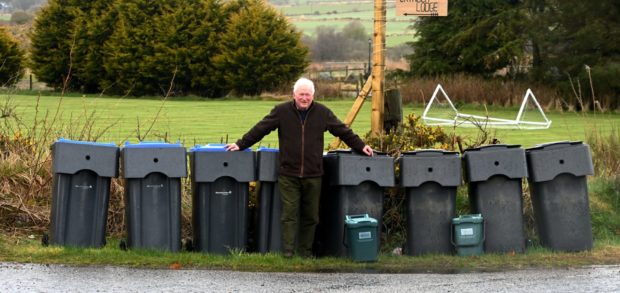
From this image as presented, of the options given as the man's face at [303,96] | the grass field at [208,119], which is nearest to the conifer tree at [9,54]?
the grass field at [208,119]

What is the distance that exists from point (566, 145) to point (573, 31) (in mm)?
32492

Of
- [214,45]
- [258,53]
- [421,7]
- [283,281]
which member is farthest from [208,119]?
[283,281]

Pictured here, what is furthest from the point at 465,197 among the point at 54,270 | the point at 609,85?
the point at 609,85

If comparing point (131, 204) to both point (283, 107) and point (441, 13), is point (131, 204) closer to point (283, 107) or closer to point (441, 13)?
point (283, 107)

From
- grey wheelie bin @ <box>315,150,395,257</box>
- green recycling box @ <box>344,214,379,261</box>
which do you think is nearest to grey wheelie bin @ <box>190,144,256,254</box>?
grey wheelie bin @ <box>315,150,395,257</box>

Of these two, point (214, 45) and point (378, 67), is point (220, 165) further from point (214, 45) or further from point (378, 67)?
→ point (214, 45)

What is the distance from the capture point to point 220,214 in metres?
10.0

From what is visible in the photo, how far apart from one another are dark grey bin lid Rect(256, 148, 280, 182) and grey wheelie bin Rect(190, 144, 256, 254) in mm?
77

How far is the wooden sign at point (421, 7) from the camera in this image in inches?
460

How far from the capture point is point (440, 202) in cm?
1004

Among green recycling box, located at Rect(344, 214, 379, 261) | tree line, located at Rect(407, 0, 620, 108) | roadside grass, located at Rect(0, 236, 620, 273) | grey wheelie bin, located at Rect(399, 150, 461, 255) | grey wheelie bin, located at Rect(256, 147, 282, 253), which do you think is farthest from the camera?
tree line, located at Rect(407, 0, 620, 108)

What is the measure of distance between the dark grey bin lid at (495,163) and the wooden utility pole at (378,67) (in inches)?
89.9

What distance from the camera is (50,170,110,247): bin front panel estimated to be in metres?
9.88

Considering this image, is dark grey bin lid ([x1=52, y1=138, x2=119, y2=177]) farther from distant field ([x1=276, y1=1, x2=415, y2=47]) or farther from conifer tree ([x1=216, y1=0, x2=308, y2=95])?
distant field ([x1=276, y1=1, x2=415, y2=47])
